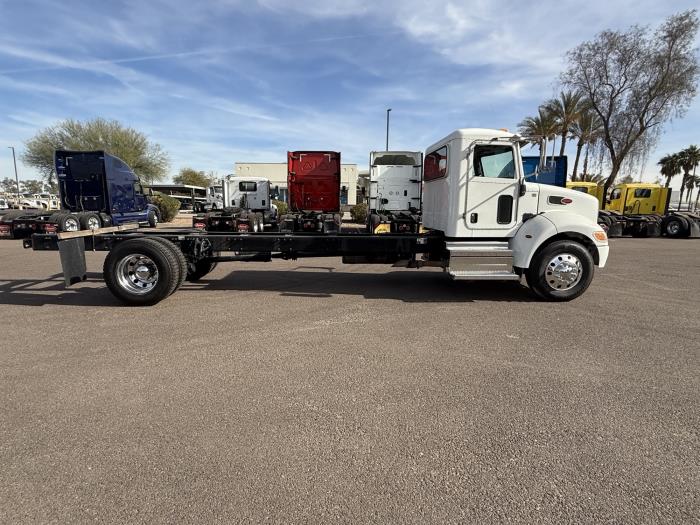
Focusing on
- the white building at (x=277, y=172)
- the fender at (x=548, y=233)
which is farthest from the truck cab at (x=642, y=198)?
the white building at (x=277, y=172)

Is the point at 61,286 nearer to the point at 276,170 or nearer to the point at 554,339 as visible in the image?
the point at 554,339

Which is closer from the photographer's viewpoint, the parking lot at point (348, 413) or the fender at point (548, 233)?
the parking lot at point (348, 413)

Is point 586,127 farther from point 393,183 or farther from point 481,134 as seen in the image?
point 481,134

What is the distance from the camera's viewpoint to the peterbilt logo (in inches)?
249

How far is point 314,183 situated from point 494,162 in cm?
1002

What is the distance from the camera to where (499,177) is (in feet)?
20.5

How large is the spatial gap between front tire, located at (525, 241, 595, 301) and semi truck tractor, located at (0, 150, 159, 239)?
15114 millimetres

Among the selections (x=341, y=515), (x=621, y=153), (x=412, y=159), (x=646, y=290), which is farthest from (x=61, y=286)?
(x=621, y=153)

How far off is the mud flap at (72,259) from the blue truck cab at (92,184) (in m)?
10.5

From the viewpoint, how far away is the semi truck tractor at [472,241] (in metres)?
5.95

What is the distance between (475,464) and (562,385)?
1.54m

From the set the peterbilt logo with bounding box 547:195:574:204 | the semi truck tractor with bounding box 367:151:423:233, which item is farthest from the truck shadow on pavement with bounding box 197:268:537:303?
the semi truck tractor with bounding box 367:151:423:233

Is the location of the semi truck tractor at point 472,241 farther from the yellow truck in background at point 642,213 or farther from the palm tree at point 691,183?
the palm tree at point 691,183

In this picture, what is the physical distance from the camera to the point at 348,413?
9.95 ft
